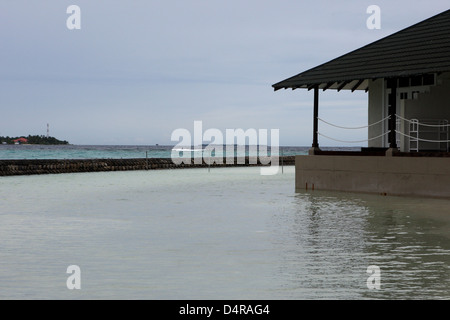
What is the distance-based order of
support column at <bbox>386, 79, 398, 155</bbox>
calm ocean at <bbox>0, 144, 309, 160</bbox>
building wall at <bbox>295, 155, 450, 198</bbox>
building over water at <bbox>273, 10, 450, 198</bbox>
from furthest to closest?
calm ocean at <bbox>0, 144, 309, 160</bbox>, support column at <bbox>386, 79, 398, 155</bbox>, building over water at <bbox>273, 10, 450, 198</bbox>, building wall at <bbox>295, 155, 450, 198</bbox>

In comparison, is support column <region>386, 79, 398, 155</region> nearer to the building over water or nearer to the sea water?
the building over water

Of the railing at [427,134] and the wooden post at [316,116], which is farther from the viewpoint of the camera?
the wooden post at [316,116]

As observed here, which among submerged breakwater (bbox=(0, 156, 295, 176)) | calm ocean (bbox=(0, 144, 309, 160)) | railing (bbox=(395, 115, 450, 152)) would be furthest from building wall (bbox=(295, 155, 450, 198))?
calm ocean (bbox=(0, 144, 309, 160))

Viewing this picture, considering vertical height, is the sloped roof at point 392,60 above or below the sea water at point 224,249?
above

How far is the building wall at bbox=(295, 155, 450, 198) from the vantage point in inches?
761

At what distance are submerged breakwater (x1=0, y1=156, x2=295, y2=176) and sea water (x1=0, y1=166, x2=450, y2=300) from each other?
17.0 metres

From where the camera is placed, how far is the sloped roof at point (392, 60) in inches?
789

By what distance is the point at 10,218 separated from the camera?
13.6 metres

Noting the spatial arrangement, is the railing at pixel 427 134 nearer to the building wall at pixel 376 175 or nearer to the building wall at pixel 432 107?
the building wall at pixel 432 107

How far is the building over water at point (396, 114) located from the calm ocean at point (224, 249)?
2.79 metres

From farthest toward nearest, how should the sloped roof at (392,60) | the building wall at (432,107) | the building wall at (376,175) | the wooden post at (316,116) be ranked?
the wooden post at (316,116)
the building wall at (432,107)
the sloped roof at (392,60)
the building wall at (376,175)

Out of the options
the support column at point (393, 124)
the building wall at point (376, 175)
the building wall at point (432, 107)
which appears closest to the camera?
the building wall at point (376, 175)

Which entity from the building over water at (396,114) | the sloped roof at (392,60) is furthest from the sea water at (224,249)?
the sloped roof at (392,60)
